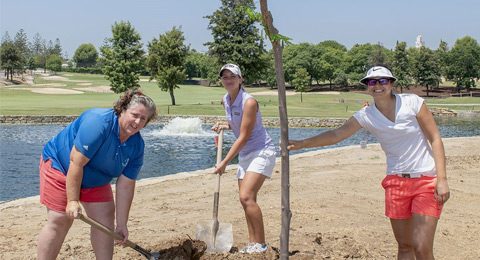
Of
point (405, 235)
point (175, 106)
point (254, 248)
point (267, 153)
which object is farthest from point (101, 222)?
point (175, 106)

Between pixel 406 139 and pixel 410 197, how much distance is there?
41cm

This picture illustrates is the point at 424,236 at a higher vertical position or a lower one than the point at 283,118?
lower

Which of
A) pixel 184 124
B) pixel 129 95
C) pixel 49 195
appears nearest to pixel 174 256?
pixel 49 195

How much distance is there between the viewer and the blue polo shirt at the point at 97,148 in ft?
10.6

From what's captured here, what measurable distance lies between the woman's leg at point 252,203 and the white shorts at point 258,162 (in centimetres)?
5

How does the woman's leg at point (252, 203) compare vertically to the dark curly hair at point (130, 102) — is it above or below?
below

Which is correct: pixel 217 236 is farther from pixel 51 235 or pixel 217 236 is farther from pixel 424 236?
pixel 424 236

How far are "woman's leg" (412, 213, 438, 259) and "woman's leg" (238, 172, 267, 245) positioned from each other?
4.42 ft

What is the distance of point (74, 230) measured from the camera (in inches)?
205

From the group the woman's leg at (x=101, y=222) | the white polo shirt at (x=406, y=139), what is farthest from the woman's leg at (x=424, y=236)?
the woman's leg at (x=101, y=222)

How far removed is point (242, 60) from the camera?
171 ft

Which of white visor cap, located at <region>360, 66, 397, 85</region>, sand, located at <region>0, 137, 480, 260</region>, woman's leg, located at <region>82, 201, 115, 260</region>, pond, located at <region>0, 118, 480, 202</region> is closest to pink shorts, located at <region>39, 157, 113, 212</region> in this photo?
woman's leg, located at <region>82, 201, 115, 260</region>

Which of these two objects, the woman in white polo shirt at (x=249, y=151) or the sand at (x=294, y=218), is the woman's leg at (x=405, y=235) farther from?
the woman in white polo shirt at (x=249, y=151)

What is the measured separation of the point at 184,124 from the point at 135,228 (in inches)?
738
